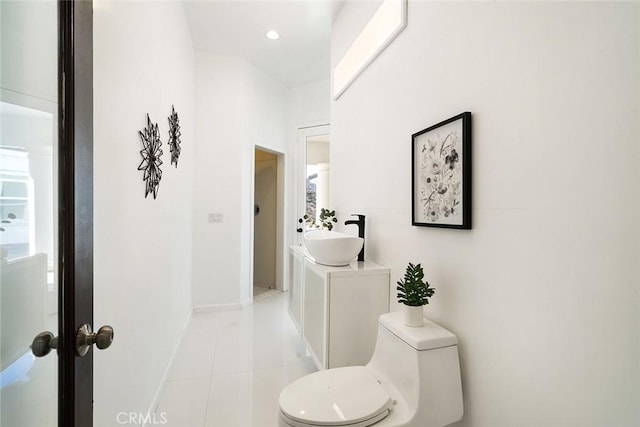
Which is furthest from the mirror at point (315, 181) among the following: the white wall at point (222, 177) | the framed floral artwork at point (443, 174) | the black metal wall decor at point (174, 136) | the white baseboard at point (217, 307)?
the framed floral artwork at point (443, 174)

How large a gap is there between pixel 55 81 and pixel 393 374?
144cm

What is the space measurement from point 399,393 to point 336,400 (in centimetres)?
26

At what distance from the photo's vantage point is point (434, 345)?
46.9 inches

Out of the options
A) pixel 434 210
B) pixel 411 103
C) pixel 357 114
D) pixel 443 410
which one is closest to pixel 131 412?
pixel 443 410

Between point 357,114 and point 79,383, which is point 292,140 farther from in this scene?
point 79,383

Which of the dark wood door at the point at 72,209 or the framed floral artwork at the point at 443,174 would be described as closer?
the dark wood door at the point at 72,209

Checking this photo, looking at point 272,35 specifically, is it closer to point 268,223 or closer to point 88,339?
point 268,223

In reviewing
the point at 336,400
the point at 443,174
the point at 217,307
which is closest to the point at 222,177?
the point at 217,307

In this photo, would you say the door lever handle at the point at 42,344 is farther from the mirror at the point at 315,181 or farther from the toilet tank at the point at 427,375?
the mirror at the point at 315,181

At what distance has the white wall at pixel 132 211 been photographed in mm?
1164

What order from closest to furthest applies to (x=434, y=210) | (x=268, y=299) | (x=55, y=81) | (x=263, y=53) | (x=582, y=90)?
(x=55, y=81) < (x=582, y=90) < (x=434, y=210) < (x=263, y=53) < (x=268, y=299)

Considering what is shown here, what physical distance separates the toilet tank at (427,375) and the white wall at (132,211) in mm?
1133

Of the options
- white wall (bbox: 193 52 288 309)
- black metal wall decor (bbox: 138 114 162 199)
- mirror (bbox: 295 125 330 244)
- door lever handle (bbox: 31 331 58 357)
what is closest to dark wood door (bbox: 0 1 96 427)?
door lever handle (bbox: 31 331 58 357)

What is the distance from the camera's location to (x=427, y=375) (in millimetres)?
1151
